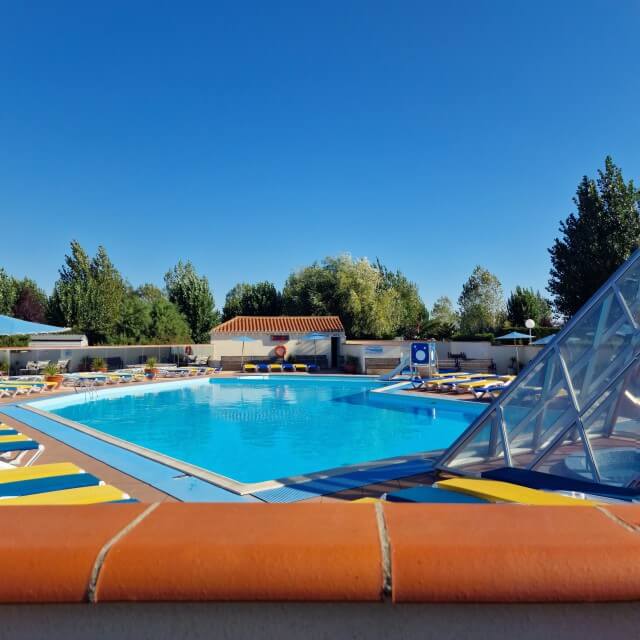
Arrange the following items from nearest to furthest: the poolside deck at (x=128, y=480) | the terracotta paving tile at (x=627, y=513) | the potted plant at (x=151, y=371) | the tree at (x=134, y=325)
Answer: the terracotta paving tile at (x=627, y=513)
the poolside deck at (x=128, y=480)
the potted plant at (x=151, y=371)
the tree at (x=134, y=325)

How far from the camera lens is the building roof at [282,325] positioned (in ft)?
113

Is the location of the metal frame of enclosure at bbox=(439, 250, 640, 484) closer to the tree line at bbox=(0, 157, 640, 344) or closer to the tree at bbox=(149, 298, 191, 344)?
the tree line at bbox=(0, 157, 640, 344)

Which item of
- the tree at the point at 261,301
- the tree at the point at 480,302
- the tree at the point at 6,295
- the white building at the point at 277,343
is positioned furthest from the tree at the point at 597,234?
the tree at the point at 6,295

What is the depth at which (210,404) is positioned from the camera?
2005 centimetres

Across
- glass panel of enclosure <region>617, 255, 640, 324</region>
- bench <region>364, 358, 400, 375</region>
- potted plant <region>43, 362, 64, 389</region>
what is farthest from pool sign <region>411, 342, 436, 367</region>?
glass panel of enclosure <region>617, 255, 640, 324</region>

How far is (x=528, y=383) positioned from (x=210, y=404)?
1517cm

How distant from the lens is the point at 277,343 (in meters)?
33.9

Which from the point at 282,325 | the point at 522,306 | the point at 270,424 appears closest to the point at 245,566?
the point at 270,424

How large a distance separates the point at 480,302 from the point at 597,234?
26.2 metres

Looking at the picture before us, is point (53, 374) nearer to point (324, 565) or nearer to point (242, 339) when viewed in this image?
point (242, 339)

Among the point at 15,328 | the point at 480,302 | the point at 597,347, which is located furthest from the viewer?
the point at 480,302

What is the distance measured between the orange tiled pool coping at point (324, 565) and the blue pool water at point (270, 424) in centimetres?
972

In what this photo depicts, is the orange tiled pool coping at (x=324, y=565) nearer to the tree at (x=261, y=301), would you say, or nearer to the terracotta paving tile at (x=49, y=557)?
the terracotta paving tile at (x=49, y=557)

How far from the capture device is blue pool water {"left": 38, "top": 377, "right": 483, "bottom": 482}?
12.0m
